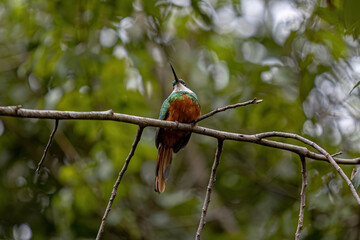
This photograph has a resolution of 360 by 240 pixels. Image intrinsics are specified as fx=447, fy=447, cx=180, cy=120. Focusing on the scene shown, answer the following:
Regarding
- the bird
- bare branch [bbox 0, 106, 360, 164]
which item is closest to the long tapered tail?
the bird

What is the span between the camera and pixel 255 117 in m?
3.97

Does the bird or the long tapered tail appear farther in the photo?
the bird

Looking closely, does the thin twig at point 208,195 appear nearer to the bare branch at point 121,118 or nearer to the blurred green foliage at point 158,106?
the bare branch at point 121,118

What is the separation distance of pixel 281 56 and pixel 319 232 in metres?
1.75

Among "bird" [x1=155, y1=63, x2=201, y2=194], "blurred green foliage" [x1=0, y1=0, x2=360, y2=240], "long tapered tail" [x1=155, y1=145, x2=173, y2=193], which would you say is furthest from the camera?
"blurred green foliage" [x1=0, y1=0, x2=360, y2=240]

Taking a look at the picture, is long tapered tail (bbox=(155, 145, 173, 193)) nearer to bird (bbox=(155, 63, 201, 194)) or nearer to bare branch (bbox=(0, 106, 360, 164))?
bird (bbox=(155, 63, 201, 194))

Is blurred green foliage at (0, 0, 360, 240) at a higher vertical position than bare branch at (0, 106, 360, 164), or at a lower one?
lower

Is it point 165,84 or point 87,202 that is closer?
point 87,202

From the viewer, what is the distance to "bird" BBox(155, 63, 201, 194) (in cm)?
310

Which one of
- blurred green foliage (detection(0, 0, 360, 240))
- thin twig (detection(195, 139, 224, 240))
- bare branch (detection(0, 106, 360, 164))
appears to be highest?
bare branch (detection(0, 106, 360, 164))

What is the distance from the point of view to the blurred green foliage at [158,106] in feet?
11.3

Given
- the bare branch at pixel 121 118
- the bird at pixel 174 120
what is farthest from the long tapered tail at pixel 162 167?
the bare branch at pixel 121 118

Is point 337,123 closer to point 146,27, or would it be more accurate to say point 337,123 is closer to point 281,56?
point 281,56

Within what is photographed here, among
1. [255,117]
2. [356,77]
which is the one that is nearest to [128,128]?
[255,117]
